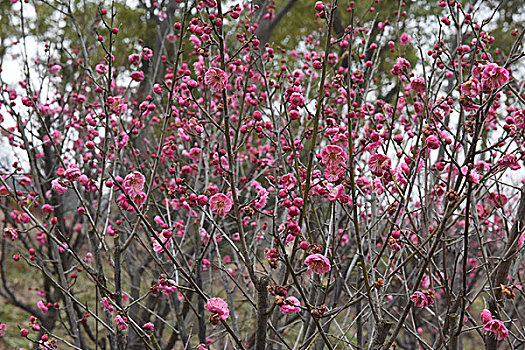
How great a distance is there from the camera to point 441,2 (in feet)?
7.72

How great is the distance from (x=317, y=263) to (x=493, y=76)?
837 millimetres

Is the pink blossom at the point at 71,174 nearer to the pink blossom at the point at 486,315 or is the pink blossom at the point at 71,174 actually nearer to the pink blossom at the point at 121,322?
the pink blossom at the point at 121,322

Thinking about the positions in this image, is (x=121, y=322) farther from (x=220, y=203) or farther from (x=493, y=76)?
(x=493, y=76)

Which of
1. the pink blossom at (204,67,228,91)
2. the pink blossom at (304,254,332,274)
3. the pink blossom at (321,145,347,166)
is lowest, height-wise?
the pink blossom at (304,254,332,274)

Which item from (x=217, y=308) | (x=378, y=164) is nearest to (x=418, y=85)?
(x=378, y=164)

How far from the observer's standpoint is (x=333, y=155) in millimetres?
1578

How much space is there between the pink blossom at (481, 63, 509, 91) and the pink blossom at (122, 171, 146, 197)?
129cm

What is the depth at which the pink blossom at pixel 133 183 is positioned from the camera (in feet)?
5.77

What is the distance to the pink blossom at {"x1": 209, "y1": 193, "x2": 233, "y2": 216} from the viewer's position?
1.75 metres

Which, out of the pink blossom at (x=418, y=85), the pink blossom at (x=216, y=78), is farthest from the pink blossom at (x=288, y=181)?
the pink blossom at (x=418, y=85)

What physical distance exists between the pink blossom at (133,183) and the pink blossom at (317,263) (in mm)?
765

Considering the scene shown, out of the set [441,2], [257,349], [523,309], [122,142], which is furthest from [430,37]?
[257,349]

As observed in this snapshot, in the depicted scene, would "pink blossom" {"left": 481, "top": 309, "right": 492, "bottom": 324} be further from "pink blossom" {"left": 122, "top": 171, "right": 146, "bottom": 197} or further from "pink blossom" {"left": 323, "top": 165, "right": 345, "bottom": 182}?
"pink blossom" {"left": 122, "top": 171, "right": 146, "bottom": 197}

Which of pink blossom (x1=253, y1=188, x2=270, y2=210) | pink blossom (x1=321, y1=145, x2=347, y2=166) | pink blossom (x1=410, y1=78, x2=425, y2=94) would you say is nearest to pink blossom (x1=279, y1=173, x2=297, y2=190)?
pink blossom (x1=253, y1=188, x2=270, y2=210)
